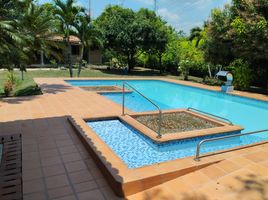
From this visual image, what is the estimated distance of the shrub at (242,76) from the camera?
52.5 ft

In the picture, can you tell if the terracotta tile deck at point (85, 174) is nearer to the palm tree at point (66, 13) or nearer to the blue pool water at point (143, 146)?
the blue pool water at point (143, 146)

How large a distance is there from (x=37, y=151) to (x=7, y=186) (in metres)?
1.40

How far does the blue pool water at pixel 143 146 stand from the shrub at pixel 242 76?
945cm

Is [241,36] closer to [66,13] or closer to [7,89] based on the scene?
[66,13]

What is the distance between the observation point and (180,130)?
739 centimetres

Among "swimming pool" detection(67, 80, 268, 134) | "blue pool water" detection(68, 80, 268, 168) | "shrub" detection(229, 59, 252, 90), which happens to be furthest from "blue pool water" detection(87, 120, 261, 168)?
"shrub" detection(229, 59, 252, 90)

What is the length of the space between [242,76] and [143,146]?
1225 centimetres

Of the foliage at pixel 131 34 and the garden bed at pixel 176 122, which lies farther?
the foliage at pixel 131 34

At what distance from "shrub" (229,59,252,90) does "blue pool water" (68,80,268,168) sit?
2343mm

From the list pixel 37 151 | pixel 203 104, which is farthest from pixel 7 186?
pixel 203 104

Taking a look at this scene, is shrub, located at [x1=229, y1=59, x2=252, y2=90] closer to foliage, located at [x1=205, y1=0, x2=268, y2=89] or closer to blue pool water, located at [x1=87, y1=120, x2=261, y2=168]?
foliage, located at [x1=205, y1=0, x2=268, y2=89]

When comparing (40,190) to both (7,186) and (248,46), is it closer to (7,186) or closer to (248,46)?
(7,186)

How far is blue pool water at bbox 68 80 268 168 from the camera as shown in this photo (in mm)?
6266

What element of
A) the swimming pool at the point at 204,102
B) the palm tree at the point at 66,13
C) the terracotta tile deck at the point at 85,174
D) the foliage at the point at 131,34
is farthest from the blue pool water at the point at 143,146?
the foliage at the point at 131,34
